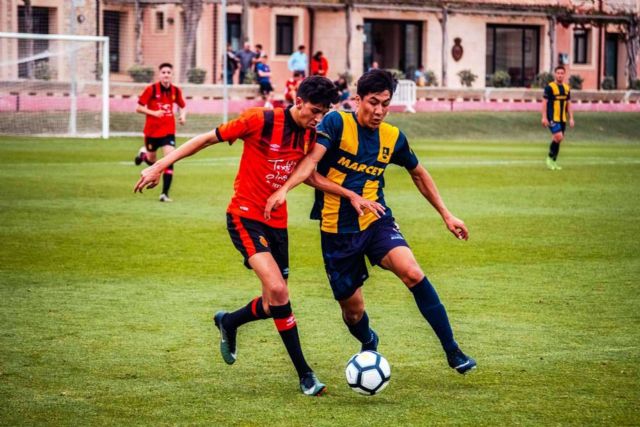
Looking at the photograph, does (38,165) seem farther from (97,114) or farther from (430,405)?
(430,405)

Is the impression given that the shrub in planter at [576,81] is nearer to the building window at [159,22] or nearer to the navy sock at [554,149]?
the building window at [159,22]

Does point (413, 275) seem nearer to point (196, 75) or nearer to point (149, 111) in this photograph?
point (149, 111)

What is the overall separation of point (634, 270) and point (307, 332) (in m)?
4.41

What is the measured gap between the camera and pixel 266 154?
7434 millimetres

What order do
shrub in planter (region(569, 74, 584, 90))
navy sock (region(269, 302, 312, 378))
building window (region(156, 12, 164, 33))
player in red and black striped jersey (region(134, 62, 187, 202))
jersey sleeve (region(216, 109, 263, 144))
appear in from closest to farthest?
1. navy sock (region(269, 302, 312, 378))
2. jersey sleeve (region(216, 109, 263, 144))
3. player in red and black striped jersey (region(134, 62, 187, 202))
4. building window (region(156, 12, 164, 33))
5. shrub in planter (region(569, 74, 584, 90))

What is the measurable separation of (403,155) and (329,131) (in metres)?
0.56

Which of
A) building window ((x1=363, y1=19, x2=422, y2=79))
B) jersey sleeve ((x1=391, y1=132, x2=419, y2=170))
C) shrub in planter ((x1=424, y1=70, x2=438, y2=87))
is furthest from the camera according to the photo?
building window ((x1=363, y1=19, x2=422, y2=79))

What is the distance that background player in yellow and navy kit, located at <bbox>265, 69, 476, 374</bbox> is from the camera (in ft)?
23.8

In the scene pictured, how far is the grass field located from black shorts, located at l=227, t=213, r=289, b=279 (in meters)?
0.74

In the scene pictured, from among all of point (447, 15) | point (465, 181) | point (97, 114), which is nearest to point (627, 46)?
point (447, 15)

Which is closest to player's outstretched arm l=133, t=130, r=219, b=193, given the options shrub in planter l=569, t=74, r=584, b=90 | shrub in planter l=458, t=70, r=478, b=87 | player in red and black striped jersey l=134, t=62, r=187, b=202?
player in red and black striped jersey l=134, t=62, r=187, b=202

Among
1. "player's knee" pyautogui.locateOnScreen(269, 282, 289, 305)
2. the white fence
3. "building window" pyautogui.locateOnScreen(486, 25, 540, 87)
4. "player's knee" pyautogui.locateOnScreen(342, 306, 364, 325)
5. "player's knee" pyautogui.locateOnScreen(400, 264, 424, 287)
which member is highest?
"building window" pyautogui.locateOnScreen(486, 25, 540, 87)

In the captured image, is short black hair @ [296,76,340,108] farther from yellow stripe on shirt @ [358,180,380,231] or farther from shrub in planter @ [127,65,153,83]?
shrub in planter @ [127,65,153,83]

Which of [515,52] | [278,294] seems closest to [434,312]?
[278,294]
